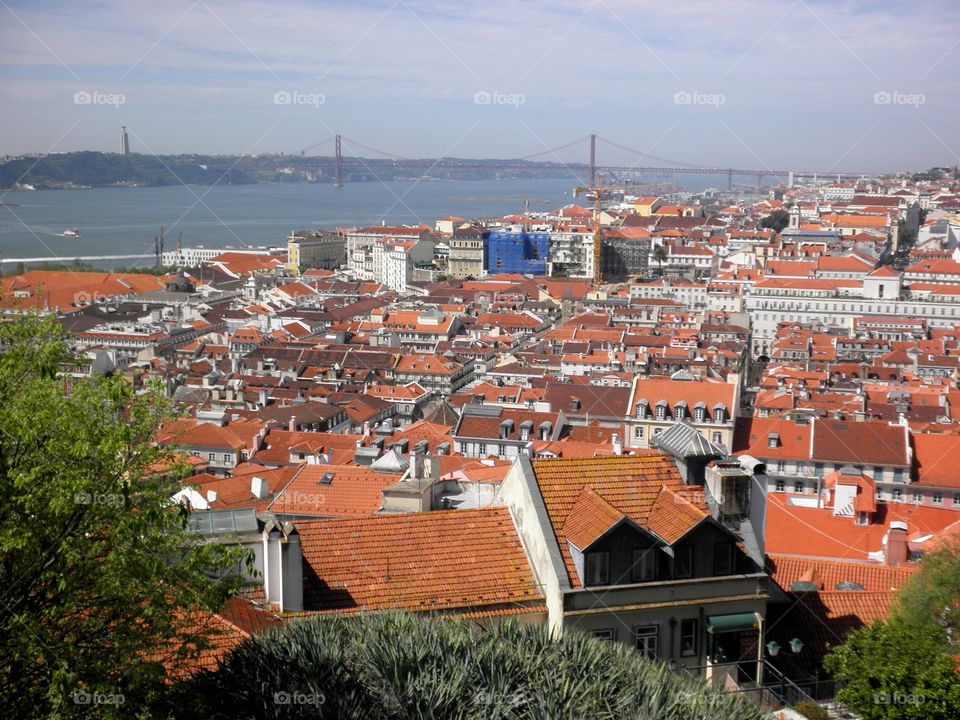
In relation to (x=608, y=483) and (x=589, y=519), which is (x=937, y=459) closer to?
(x=608, y=483)

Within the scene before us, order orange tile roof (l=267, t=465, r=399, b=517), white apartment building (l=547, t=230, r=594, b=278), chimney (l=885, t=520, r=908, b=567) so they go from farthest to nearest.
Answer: white apartment building (l=547, t=230, r=594, b=278)
orange tile roof (l=267, t=465, r=399, b=517)
chimney (l=885, t=520, r=908, b=567)

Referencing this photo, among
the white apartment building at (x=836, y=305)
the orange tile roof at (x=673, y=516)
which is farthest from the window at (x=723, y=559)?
the white apartment building at (x=836, y=305)

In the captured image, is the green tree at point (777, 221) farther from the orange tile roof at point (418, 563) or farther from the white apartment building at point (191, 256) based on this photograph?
the orange tile roof at point (418, 563)

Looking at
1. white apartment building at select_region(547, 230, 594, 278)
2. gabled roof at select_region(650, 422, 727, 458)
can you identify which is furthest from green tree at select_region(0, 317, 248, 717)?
white apartment building at select_region(547, 230, 594, 278)

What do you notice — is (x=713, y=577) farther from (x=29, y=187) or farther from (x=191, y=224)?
(x=29, y=187)

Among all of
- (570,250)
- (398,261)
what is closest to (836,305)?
(570,250)

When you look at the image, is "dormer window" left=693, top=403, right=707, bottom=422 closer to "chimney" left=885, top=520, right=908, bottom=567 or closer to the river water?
"chimney" left=885, top=520, right=908, bottom=567

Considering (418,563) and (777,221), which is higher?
(777,221)
